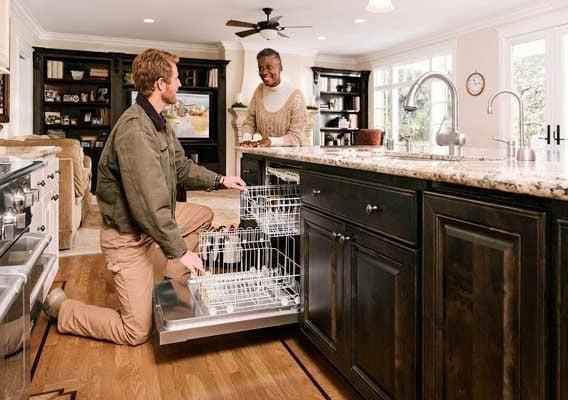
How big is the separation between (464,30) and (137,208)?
6.67 meters

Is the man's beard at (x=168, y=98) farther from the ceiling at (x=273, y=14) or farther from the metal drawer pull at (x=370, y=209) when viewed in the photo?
the ceiling at (x=273, y=14)

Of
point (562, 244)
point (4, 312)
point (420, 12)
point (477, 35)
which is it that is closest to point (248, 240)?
point (4, 312)

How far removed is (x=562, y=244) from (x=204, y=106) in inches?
318

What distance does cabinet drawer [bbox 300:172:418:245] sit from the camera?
1342mm

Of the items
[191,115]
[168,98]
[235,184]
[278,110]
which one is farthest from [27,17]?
[235,184]

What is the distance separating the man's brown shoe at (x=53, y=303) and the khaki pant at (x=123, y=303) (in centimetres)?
11

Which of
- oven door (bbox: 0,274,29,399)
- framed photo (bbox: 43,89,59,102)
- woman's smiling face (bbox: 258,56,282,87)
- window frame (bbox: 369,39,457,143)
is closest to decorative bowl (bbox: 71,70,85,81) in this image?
framed photo (bbox: 43,89,59,102)

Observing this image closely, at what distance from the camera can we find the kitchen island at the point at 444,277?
95 centimetres

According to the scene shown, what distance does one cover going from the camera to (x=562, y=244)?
2.95 feet

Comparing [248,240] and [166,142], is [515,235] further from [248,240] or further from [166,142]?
[248,240]

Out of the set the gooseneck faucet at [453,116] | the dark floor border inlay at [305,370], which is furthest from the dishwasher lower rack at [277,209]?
the gooseneck faucet at [453,116]

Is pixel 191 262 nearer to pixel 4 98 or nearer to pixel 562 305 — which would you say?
pixel 562 305

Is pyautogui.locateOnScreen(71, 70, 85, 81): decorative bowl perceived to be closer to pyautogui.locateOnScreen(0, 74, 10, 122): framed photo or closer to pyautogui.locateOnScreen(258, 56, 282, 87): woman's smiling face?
pyautogui.locateOnScreen(0, 74, 10, 122): framed photo

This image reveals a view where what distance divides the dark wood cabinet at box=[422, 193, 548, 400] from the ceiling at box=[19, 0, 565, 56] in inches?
212
